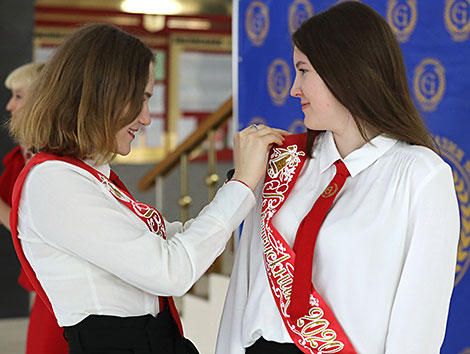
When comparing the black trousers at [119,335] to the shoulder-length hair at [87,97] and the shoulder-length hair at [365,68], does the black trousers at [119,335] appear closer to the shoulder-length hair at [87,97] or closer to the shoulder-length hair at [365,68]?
the shoulder-length hair at [87,97]

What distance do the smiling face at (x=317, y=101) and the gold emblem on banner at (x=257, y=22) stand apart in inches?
58.1

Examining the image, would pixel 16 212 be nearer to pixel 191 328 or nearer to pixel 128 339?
pixel 128 339

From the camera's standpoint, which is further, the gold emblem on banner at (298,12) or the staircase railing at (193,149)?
the staircase railing at (193,149)

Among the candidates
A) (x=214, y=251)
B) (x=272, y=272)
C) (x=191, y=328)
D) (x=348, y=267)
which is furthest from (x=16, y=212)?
(x=191, y=328)

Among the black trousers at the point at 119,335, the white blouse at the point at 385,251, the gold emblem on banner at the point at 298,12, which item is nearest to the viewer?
the white blouse at the point at 385,251

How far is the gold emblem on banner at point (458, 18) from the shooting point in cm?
209

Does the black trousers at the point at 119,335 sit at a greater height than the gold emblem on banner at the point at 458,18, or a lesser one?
lesser

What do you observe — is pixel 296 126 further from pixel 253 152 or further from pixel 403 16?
pixel 253 152

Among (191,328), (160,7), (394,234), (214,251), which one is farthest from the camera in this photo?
(160,7)

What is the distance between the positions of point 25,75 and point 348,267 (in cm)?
186

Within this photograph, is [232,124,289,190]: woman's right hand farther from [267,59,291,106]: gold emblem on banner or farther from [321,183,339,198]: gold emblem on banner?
[267,59,291,106]: gold emblem on banner

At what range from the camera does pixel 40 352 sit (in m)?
2.14

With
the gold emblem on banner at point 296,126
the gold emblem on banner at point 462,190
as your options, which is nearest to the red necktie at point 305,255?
the gold emblem on banner at point 462,190

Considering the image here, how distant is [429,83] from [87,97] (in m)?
1.13
